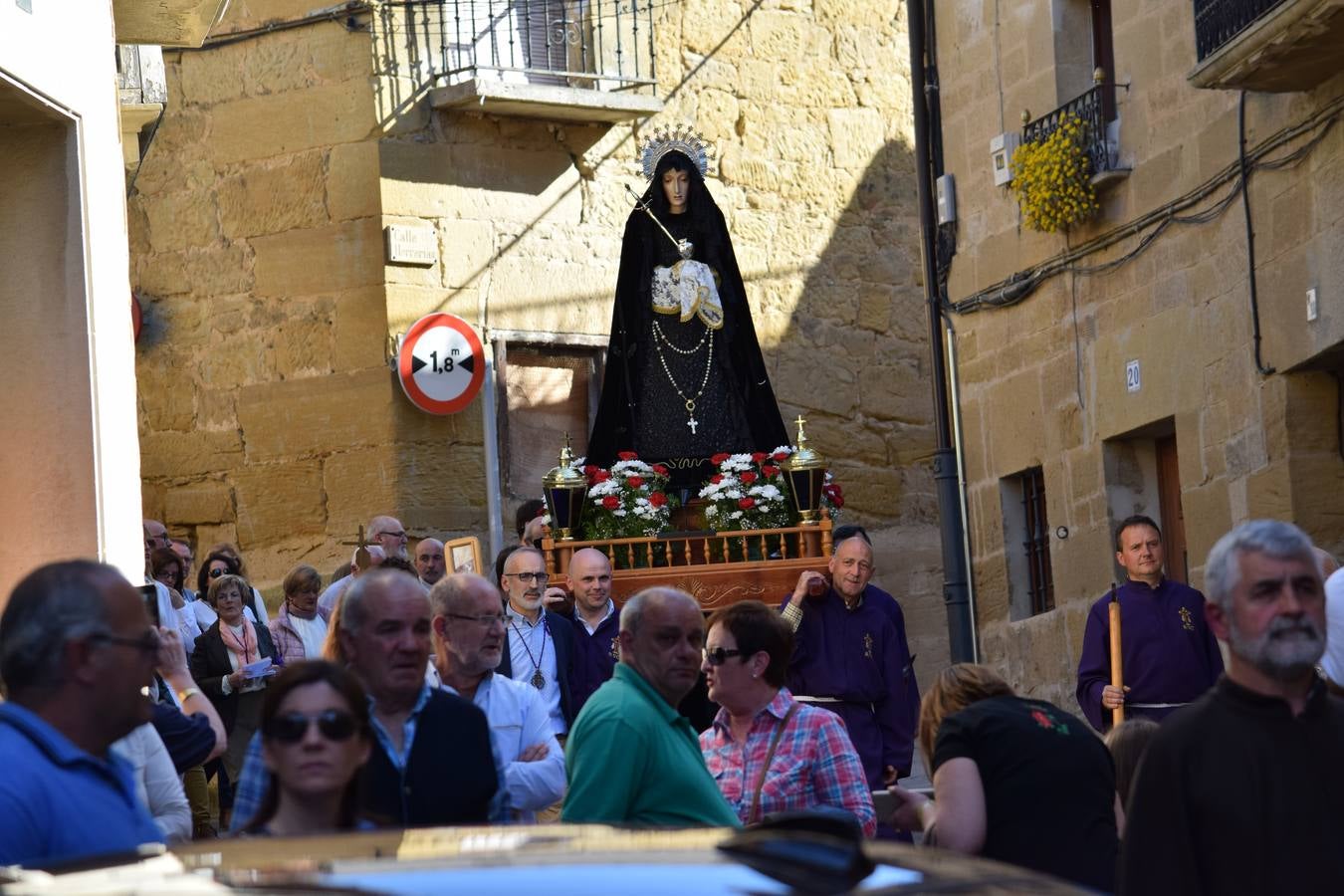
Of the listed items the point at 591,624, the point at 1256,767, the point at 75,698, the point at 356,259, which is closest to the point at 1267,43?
the point at 591,624

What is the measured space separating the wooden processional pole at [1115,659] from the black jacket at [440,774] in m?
4.95

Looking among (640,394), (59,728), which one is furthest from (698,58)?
(59,728)

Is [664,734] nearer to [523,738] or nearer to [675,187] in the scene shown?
[523,738]

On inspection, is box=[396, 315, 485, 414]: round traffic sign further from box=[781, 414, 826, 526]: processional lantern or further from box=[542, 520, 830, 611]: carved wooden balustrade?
box=[781, 414, 826, 526]: processional lantern

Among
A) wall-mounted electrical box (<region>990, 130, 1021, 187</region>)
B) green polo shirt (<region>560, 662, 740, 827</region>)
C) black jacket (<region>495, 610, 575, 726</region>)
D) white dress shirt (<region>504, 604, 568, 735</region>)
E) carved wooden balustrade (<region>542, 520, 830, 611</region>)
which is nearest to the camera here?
green polo shirt (<region>560, 662, 740, 827</region>)

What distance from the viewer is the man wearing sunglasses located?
4.39 m

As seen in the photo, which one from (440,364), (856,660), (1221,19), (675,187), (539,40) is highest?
(539,40)

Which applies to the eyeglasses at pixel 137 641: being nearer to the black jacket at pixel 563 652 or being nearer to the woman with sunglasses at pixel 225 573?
the black jacket at pixel 563 652

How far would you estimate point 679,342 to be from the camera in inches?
535

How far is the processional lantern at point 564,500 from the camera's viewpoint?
12406 millimetres

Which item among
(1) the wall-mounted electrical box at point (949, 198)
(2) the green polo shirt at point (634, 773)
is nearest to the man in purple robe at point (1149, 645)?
(2) the green polo shirt at point (634, 773)

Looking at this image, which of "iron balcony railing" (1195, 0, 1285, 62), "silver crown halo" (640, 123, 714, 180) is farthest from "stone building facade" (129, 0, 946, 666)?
"iron balcony railing" (1195, 0, 1285, 62)

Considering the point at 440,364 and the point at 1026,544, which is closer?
the point at 1026,544

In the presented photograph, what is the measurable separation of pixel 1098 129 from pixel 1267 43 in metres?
3.46
